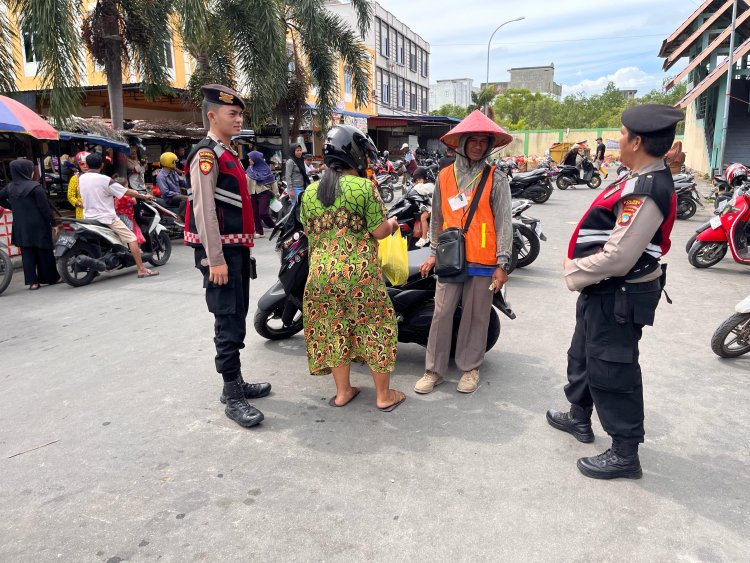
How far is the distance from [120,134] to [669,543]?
11617 mm

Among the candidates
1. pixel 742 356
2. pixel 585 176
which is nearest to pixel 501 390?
pixel 742 356

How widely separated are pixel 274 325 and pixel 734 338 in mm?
3546

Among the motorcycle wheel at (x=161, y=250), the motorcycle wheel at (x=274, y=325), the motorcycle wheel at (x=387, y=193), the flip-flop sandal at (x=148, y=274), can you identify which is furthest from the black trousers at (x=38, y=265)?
the motorcycle wheel at (x=387, y=193)

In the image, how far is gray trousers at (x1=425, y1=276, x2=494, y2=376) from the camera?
3.49 meters

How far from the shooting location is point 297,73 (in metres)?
16.1

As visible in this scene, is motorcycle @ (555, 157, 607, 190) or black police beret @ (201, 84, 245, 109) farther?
motorcycle @ (555, 157, 607, 190)

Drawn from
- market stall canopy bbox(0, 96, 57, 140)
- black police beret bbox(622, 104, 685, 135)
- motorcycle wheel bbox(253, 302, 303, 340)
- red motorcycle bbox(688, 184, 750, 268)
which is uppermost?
market stall canopy bbox(0, 96, 57, 140)

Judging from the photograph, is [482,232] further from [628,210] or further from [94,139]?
[94,139]

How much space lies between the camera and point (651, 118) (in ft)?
7.41

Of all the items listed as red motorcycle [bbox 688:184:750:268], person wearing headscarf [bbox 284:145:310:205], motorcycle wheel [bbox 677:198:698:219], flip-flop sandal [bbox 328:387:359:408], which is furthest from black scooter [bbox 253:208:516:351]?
motorcycle wheel [bbox 677:198:698:219]

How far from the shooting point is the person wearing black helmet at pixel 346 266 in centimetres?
294

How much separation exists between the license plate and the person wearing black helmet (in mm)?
4886

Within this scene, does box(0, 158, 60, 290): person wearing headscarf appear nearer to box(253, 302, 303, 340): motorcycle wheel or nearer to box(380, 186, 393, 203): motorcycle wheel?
box(253, 302, 303, 340): motorcycle wheel

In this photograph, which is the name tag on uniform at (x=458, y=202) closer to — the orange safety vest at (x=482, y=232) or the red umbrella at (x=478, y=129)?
the orange safety vest at (x=482, y=232)
